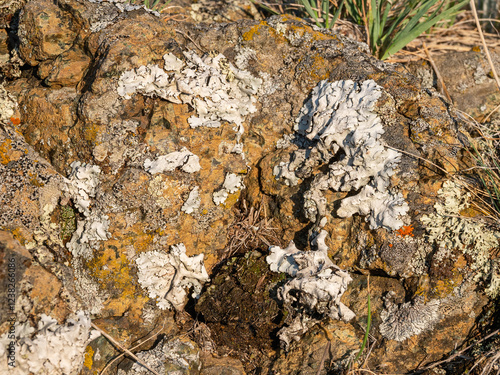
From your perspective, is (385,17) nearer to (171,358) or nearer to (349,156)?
(349,156)

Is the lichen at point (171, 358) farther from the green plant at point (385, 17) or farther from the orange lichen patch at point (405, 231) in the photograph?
the green plant at point (385, 17)

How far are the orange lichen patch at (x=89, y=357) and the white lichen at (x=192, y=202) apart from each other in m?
1.05

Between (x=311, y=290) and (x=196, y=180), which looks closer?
(x=311, y=290)

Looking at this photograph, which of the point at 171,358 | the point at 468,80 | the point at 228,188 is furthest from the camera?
the point at 468,80

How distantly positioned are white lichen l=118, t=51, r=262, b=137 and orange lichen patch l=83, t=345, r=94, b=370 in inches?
63.4

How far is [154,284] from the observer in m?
2.67

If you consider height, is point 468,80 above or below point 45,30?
below

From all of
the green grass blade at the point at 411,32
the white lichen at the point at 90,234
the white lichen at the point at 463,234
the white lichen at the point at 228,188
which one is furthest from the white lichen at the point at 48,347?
the green grass blade at the point at 411,32

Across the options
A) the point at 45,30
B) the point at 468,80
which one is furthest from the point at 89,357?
the point at 468,80

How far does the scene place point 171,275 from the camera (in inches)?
106

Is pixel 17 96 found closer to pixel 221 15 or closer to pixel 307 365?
pixel 221 15

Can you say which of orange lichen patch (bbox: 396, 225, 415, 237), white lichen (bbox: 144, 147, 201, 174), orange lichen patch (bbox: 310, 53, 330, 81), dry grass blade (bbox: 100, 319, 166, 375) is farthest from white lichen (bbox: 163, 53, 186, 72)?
orange lichen patch (bbox: 396, 225, 415, 237)

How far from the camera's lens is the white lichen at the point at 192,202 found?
8.96 feet

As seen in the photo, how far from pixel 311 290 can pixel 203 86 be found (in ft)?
5.13
